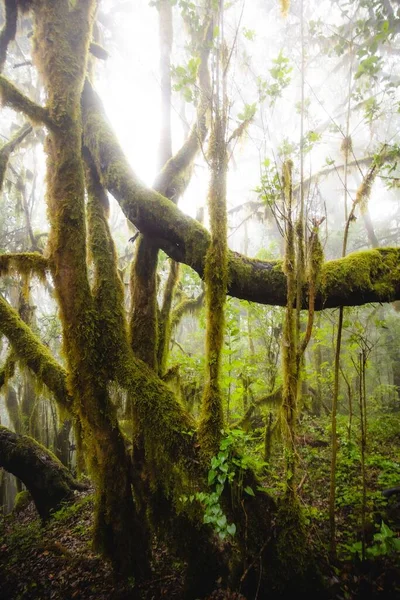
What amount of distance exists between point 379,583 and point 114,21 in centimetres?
1603

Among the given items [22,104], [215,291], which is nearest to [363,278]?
[215,291]

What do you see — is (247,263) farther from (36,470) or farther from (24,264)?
(36,470)

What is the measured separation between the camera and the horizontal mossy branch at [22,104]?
162 inches

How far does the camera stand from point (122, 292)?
481 centimetres

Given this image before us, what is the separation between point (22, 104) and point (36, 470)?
7.96m

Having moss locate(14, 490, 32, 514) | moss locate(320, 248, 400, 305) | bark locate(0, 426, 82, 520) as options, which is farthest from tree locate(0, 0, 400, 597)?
moss locate(14, 490, 32, 514)

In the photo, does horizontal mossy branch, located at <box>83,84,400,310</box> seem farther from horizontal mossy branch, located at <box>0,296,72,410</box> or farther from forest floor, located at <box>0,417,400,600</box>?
horizontal mossy branch, located at <box>0,296,72,410</box>

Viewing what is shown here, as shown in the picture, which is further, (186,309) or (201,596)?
(186,309)

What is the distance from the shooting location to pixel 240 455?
3.36m

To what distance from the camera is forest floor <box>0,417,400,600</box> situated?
3406 millimetres

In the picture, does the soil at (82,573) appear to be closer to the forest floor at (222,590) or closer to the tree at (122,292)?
the forest floor at (222,590)

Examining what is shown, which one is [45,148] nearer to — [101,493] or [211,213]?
[211,213]

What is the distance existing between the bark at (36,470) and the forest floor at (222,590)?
42 cm

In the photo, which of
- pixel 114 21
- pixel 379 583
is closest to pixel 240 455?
pixel 379 583
